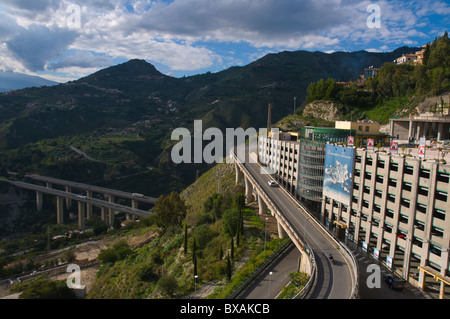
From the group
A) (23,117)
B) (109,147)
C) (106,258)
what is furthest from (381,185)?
(23,117)

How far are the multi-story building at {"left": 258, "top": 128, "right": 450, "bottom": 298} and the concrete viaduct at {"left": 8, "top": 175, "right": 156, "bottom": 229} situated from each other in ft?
236

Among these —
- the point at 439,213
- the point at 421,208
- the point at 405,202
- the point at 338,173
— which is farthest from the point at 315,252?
the point at 338,173

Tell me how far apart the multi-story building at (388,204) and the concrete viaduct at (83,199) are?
72039 millimetres

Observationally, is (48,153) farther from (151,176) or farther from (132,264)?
(132,264)

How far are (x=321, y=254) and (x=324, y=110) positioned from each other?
79086mm

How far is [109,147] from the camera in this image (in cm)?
16112

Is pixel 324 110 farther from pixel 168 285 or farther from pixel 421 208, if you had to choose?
pixel 168 285

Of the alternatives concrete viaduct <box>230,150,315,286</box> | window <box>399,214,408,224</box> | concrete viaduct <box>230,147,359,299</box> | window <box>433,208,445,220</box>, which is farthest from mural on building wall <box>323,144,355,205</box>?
window <box>433,208,445,220</box>

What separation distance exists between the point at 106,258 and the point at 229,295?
40.0 metres

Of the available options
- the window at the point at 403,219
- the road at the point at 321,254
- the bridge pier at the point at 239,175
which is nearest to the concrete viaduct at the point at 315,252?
the road at the point at 321,254

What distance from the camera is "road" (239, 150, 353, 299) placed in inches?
1031

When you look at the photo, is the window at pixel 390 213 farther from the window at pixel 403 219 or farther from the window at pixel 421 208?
the window at pixel 421 208

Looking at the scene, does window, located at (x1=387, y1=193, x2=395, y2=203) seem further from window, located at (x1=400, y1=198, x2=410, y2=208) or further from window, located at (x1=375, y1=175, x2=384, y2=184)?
window, located at (x1=375, y1=175, x2=384, y2=184)

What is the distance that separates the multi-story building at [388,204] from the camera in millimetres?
29328
